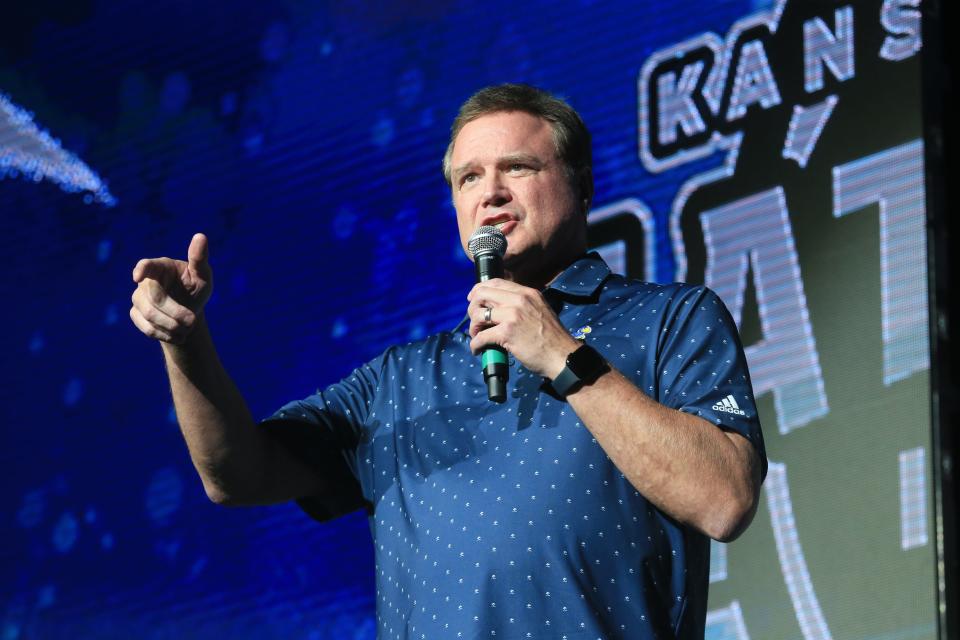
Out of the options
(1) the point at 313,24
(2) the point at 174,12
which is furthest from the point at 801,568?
(2) the point at 174,12

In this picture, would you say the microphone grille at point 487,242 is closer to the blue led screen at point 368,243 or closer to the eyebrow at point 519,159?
the eyebrow at point 519,159

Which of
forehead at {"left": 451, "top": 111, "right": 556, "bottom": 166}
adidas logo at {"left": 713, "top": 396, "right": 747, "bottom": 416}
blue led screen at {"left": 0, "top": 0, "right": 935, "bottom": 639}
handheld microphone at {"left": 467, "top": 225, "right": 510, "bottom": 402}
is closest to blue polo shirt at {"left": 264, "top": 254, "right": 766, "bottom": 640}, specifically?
adidas logo at {"left": 713, "top": 396, "right": 747, "bottom": 416}

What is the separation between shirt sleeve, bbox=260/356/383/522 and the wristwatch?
481 mm

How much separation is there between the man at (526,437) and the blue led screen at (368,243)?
654 millimetres

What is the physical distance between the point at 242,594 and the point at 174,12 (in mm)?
1495

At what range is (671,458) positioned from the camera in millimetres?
1548

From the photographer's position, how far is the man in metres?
1.58

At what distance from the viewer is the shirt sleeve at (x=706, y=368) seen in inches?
64.6

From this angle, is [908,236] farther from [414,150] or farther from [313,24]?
[313,24]

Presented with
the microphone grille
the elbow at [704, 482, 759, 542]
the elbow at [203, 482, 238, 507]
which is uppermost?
the microphone grille

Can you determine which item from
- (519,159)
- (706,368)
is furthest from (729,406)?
(519,159)

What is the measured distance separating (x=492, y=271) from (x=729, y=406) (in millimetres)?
348

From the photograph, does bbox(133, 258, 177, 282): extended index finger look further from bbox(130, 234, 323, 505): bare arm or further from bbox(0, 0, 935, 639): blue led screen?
bbox(0, 0, 935, 639): blue led screen

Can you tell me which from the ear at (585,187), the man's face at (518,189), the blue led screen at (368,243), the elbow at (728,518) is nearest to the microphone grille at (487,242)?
the man's face at (518,189)
